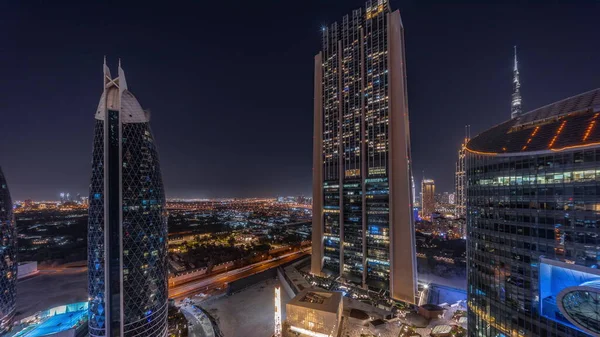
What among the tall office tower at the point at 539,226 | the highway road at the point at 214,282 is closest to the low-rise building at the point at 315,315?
the tall office tower at the point at 539,226

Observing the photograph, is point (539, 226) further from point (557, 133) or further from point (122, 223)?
point (122, 223)

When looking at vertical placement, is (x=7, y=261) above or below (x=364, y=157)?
below

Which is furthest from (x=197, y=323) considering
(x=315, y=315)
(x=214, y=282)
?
(x=315, y=315)

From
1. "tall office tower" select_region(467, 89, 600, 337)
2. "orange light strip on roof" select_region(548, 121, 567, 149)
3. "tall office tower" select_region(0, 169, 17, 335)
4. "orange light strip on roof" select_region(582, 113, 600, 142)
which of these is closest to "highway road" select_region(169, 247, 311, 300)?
"tall office tower" select_region(0, 169, 17, 335)

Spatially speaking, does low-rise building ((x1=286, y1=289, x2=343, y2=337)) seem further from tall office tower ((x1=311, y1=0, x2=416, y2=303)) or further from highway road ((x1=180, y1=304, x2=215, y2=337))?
tall office tower ((x1=311, y1=0, x2=416, y2=303))

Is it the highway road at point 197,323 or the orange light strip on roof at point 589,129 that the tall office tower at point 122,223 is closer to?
the highway road at point 197,323

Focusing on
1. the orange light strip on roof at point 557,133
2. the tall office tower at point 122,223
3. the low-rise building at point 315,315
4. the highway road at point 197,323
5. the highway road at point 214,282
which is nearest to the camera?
the orange light strip on roof at point 557,133
